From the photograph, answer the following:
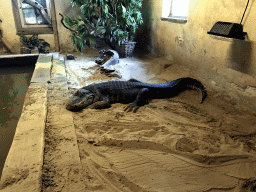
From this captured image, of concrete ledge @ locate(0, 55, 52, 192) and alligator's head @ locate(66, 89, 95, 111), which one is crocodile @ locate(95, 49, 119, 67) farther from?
concrete ledge @ locate(0, 55, 52, 192)

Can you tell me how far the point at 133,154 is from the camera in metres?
2.09

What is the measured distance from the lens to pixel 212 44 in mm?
3604

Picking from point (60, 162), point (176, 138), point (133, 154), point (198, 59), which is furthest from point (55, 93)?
point (198, 59)

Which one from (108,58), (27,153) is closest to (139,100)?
(27,153)

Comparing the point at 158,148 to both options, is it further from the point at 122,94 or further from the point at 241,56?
the point at 241,56

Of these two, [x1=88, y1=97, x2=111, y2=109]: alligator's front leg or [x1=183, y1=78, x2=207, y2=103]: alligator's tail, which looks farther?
[x1=183, y1=78, x2=207, y2=103]: alligator's tail

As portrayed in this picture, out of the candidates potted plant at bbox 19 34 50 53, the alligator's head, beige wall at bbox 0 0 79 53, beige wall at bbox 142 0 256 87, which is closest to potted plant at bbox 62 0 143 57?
beige wall at bbox 142 0 256 87

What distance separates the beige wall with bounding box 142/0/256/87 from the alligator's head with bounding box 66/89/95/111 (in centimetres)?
241

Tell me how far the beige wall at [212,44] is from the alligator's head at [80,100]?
7.90 feet

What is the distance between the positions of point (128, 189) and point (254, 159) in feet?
4.72

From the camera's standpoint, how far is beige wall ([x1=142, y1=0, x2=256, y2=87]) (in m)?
2.88

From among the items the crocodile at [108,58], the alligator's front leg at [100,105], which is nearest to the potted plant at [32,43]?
the crocodile at [108,58]

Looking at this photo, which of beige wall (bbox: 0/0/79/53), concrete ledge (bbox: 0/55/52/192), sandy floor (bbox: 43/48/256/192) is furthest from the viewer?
beige wall (bbox: 0/0/79/53)

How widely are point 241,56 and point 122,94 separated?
6.77 feet
